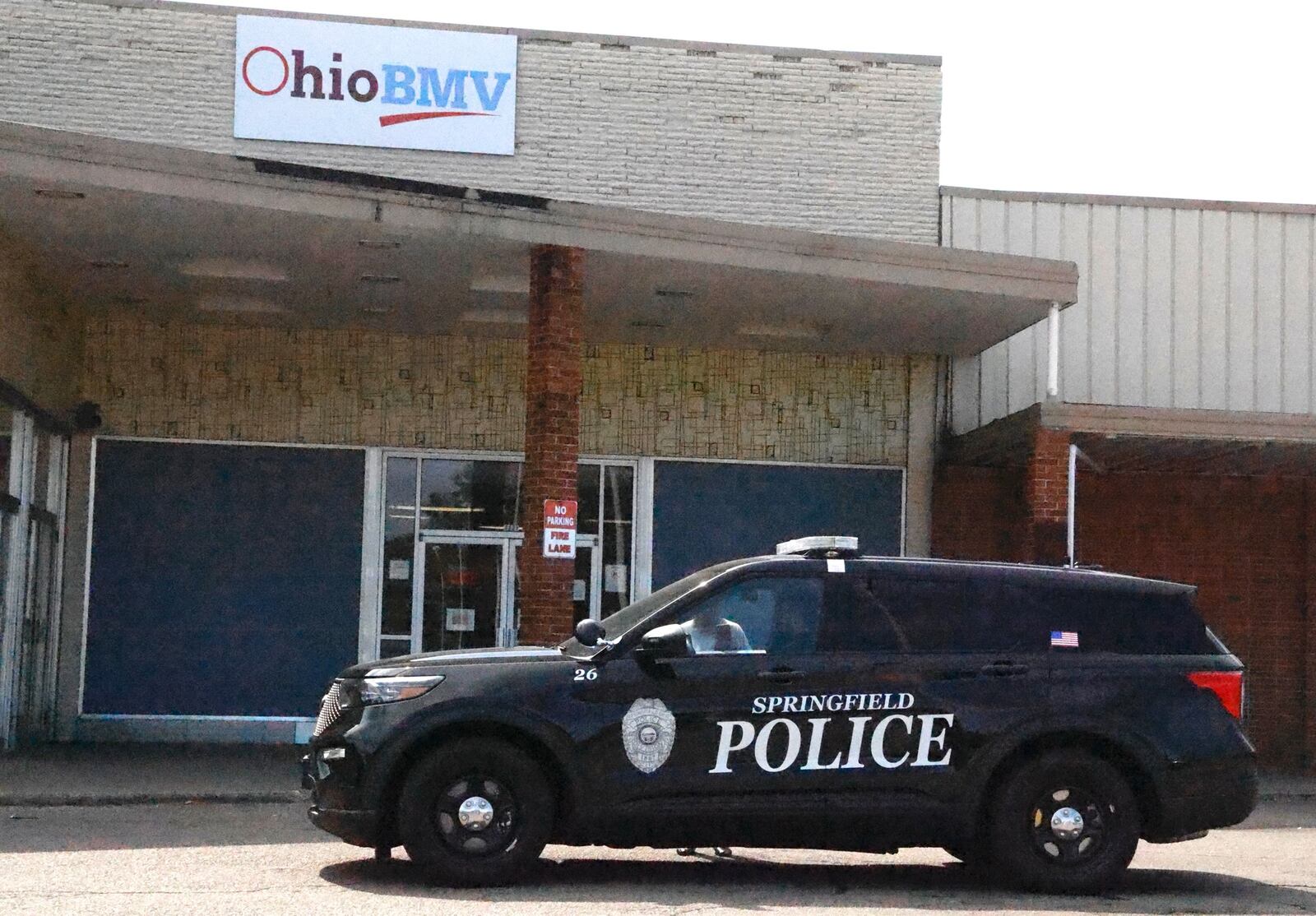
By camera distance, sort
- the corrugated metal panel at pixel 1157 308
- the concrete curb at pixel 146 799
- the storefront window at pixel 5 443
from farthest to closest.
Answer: the corrugated metal panel at pixel 1157 308, the storefront window at pixel 5 443, the concrete curb at pixel 146 799

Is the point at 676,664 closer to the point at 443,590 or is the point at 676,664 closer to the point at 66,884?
the point at 66,884

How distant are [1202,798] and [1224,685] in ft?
2.14


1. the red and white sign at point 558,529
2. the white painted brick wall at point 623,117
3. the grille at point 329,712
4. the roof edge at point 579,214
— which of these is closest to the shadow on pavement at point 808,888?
the grille at point 329,712

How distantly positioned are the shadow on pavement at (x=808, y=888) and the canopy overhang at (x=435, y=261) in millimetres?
Answer: 6365

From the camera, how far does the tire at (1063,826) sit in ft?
32.3

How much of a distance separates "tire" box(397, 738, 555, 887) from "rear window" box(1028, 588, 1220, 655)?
299 cm

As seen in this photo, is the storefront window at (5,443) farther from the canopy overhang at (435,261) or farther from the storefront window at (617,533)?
the storefront window at (617,533)

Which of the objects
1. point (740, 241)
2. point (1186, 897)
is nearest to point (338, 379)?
point (740, 241)

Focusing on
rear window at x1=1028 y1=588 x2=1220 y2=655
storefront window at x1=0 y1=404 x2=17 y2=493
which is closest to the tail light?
→ rear window at x1=1028 y1=588 x2=1220 y2=655

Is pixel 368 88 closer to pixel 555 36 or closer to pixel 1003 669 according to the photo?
pixel 555 36

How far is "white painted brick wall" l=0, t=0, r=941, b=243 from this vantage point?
Result: 20.8 meters

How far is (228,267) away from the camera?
57.3ft

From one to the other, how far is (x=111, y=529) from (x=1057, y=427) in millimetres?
10274

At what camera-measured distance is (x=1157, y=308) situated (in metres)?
21.7
